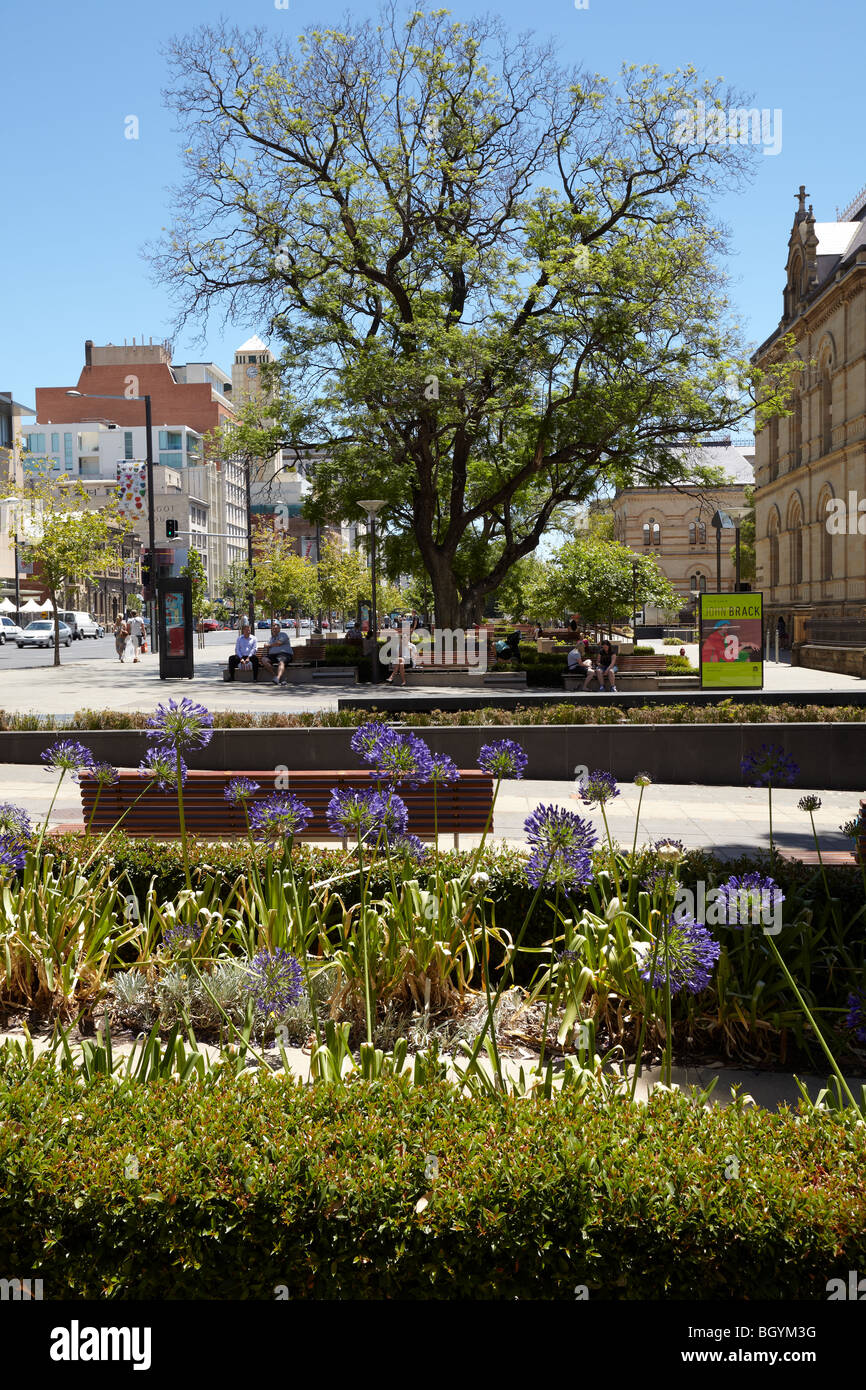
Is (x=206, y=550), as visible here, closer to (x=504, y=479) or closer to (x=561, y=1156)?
(x=504, y=479)

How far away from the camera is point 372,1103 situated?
336 cm

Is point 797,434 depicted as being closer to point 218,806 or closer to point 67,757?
point 218,806

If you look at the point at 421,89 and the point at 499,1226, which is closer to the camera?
the point at 499,1226

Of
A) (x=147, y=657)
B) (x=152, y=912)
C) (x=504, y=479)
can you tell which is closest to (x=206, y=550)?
(x=147, y=657)

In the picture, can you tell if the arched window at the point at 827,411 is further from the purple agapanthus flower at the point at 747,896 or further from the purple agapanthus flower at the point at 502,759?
the purple agapanthus flower at the point at 747,896

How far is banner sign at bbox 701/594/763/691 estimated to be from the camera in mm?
21062

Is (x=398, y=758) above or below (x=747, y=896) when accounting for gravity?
above

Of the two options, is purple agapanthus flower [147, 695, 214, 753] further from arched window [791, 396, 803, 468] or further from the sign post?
arched window [791, 396, 803, 468]

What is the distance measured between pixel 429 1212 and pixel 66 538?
38.4m

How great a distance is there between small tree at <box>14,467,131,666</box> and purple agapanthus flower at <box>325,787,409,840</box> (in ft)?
115

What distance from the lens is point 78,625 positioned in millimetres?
74438

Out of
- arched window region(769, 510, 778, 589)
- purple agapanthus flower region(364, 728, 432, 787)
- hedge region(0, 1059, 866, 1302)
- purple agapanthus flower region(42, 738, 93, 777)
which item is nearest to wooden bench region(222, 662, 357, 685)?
purple agapanthus flower region(42, 738, 93, 777)

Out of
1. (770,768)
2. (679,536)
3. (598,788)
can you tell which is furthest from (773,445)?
(598,788)
